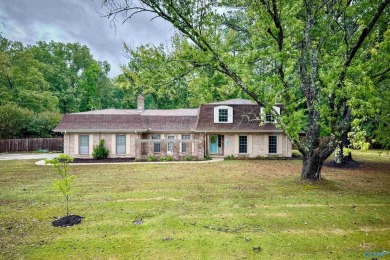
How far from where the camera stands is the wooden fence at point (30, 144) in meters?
29.8

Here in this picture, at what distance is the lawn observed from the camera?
538 centimetres

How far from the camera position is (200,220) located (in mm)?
7102

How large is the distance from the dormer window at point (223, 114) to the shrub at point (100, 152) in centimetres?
1009

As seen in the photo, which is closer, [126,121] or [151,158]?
[151,158]

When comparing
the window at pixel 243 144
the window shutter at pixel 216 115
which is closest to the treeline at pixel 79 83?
the window shutter at pixel 216 115

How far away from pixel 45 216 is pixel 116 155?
591 inches

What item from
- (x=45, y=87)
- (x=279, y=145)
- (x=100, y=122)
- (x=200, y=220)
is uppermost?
(x=45, y=87)

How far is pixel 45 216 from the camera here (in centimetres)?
755

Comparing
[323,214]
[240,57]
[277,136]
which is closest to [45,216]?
[323,214]

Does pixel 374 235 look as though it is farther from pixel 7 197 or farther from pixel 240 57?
pixel 7 197

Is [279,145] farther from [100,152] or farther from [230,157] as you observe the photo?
[100,152]

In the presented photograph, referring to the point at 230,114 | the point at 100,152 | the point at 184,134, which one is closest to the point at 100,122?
the point at 100,152

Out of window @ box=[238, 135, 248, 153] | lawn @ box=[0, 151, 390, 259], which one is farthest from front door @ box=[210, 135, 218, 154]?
lawn @ box=[0, 151, 390, 259]

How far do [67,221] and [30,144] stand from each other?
95.1ft
